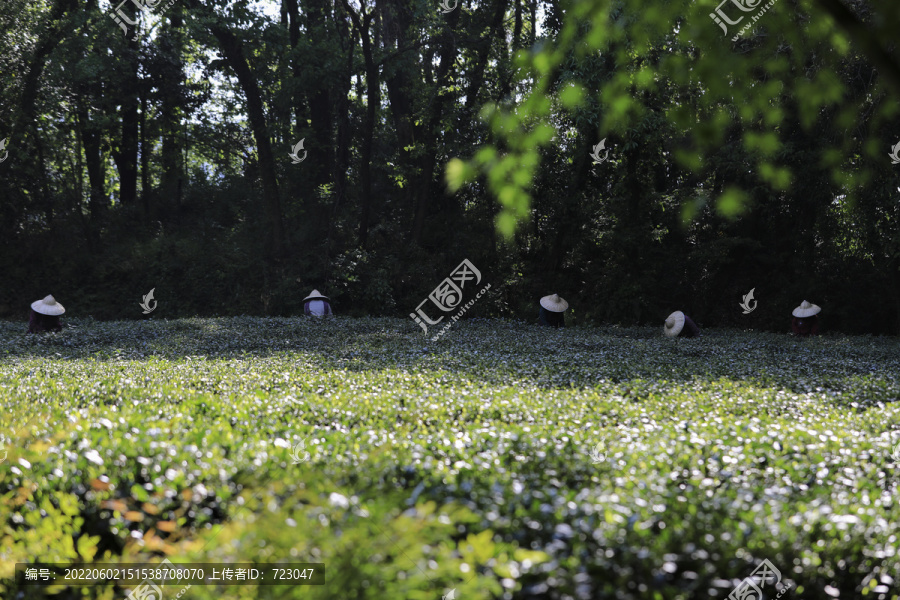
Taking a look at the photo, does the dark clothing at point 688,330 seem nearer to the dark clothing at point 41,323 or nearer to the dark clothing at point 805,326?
the dark clothing at point 805,326

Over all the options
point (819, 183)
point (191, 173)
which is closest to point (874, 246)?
point (819, 183)

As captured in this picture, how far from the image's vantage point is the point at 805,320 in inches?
733

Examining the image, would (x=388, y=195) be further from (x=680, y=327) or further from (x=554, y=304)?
(x=680, y=327)

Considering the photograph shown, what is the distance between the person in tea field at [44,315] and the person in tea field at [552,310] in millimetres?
11698

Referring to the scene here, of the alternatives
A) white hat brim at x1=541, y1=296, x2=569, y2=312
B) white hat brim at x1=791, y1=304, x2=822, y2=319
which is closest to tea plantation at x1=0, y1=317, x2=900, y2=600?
white hat brim at x1=541, y1=296, x2=569, y2=312

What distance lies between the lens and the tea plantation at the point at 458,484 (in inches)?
109

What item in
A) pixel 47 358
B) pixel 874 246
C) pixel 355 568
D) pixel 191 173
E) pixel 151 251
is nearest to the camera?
pixel 355 568

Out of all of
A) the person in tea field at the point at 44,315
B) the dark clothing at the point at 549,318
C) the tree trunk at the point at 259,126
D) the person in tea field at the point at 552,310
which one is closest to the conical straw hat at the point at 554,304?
the person in tea field at the point at 552,310

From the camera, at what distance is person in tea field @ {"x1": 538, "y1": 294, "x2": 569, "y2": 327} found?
18625 millimetres

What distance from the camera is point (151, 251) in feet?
80.2

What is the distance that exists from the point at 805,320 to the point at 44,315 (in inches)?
745

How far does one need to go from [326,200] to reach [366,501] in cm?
2221

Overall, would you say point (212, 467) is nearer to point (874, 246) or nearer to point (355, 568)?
point (355, 568)

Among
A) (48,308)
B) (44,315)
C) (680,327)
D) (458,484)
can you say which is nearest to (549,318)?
(680,327)
